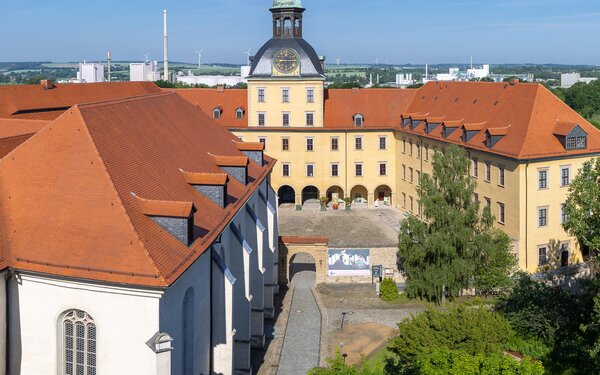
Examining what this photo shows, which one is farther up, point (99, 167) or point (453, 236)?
point (99, 167)

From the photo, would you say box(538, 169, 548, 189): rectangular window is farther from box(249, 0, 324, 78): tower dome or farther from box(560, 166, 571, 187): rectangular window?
box(249, 0, 324, 78): tower dome

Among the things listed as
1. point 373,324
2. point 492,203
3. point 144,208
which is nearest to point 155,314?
point 144,208

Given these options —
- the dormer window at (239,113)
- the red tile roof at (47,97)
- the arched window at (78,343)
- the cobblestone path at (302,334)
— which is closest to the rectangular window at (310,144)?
the dormer window at (239,113)

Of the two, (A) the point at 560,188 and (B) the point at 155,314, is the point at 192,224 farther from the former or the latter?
(A) the point at 560,188

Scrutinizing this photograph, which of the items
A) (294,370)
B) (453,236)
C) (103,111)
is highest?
(103,111)

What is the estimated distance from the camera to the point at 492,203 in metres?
44.9

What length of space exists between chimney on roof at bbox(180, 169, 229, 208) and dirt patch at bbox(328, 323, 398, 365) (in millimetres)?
10629

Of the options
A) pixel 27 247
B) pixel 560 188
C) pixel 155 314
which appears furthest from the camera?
pixel 560 188

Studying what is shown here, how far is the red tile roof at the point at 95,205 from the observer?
1809 centimetres

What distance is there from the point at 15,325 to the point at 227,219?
818cm

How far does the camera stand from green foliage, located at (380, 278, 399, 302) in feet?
Result: 128

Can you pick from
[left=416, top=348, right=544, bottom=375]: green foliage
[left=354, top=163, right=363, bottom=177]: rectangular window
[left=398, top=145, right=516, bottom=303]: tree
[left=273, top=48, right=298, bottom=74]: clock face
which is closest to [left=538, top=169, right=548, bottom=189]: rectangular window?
[left=398, top=145, right=516, bottom=303]: tree

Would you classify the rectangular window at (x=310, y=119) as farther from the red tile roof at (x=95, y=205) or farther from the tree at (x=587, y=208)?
the red tile roof at (x=95, y=205)

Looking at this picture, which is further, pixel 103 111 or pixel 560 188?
pixel 560 188
